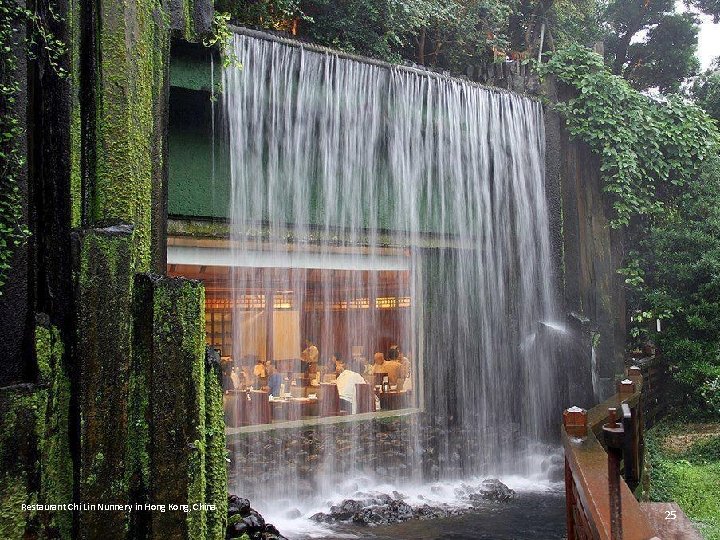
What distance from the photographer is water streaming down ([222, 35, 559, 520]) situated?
28.2ft

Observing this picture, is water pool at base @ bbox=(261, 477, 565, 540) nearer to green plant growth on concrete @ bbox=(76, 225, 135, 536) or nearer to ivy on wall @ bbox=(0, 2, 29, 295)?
green plant growth on concrete @ bbox=(76, 225, 135, 536)

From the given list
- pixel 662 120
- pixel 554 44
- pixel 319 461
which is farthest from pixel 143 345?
pixel 554 44

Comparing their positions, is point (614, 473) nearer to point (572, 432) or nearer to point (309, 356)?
point (572, 432)

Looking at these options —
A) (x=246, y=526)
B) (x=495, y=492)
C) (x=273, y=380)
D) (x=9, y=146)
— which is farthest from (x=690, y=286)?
(x=9, y=146)

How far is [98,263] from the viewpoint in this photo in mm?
3932

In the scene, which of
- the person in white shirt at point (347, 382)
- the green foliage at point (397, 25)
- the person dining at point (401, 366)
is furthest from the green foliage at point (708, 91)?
the person in white shirt at point (347, 382)

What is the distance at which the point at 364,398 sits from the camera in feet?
33.0

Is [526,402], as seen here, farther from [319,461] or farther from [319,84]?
[319,84]

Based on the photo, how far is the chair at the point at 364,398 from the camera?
395 inches

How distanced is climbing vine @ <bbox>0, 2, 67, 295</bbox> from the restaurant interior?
4055mm

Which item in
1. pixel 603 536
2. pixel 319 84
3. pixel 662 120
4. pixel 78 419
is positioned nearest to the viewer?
pixel 603 536

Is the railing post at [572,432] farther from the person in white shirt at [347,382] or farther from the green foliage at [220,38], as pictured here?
the person in white shirt at [347,382]

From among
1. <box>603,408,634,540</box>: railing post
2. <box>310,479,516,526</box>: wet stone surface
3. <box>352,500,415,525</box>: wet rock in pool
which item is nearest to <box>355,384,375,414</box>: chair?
<box>310,479,516,526</box>: wet stone surface

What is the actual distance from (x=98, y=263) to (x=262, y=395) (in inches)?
224
